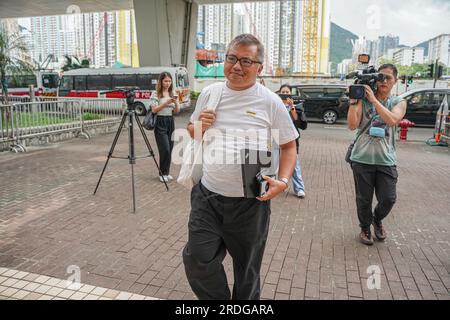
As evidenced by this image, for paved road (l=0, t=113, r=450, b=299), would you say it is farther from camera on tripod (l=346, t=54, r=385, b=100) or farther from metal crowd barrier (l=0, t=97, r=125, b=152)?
metal crowd barrier (l=0, t=97, r=125, b=152)

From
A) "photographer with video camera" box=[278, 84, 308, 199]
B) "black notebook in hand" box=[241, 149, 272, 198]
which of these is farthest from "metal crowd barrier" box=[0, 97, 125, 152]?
"black notebook in hand" box=[241, 149, 272, 198]

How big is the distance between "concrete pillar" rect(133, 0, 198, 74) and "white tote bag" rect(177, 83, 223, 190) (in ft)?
68.0

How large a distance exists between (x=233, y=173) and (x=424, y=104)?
16963 millimetres

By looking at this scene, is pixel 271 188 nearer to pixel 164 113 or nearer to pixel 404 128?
pixel 164 113

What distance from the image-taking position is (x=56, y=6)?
93.4 ft

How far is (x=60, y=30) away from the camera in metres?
50.1

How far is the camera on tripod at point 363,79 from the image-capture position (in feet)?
12.3

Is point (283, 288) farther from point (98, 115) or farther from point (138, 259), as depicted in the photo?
point (98, 115)

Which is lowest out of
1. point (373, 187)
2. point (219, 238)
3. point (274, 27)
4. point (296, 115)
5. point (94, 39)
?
point (373, 187)

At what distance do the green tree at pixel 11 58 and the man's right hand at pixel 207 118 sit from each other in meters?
12.5

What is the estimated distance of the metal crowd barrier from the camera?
9625mm

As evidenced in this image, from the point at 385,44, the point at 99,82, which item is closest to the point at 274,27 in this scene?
the point at 385,44

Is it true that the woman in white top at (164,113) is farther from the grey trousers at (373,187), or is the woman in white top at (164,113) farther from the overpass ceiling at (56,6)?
the overpass ceiling at (56,6)
